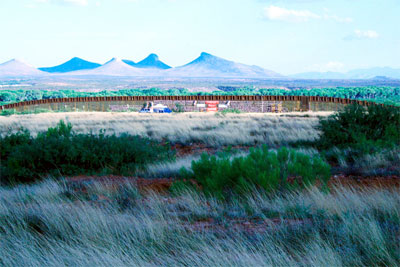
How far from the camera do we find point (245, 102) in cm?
5578

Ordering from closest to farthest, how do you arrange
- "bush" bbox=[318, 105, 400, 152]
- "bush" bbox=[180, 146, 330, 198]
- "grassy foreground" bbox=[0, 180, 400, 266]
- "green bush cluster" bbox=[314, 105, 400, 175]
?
"grassy foreground" bbox=[0, 180, 400, 266] → "bush" bbox=[180, 146, 330, 198] → "green bush cluster" bbox=[314, 105, 400, 175] → "bush" bbox=[318, 105, 400, 152]

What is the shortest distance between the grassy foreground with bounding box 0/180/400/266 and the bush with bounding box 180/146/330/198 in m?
0.30

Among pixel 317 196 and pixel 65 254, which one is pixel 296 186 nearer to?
pixel 317 196

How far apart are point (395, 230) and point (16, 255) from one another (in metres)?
3.67

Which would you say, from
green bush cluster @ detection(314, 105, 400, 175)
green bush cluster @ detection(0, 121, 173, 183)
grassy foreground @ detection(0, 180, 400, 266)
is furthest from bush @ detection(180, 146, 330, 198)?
green bush cluster @ detection(0, 121, 173, 183)

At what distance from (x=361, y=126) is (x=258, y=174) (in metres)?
6.64

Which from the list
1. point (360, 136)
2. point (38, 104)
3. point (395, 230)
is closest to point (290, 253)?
point (395, 230)

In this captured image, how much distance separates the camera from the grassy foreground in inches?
168

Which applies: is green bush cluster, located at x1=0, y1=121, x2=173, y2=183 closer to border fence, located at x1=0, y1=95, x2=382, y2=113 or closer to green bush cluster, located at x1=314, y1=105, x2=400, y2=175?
green bush cluster, located at x1=314, y1=105, x2=400, y2=175

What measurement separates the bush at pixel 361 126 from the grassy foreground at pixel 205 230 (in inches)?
234

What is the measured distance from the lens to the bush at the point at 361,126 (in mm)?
12711

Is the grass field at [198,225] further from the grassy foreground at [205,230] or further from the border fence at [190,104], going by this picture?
the border fence at [190,104]

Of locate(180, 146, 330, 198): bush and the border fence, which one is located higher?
locate(180, 146, 330, 198): bush

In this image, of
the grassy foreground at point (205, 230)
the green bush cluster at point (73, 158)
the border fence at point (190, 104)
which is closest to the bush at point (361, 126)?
the green bush cluster at point (73, 158)
